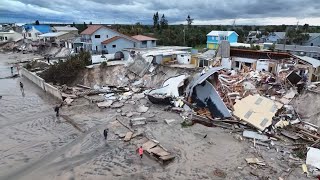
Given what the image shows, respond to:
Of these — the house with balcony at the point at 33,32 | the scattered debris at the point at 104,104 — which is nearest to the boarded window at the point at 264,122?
the scattered debris at the point at 104,104

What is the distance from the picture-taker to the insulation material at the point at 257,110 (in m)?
18.2

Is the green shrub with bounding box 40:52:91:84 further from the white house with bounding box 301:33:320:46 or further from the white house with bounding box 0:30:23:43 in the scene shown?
the white house with bounding box 0:30:23:43

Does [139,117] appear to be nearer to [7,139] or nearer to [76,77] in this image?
[7,139]

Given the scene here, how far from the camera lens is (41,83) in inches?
1235

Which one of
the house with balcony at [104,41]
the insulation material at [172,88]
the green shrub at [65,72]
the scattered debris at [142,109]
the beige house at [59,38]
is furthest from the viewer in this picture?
the beige house at [59,38]

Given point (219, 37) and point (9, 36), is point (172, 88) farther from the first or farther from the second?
point (9, 36)

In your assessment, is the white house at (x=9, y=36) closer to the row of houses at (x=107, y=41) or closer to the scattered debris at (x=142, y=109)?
the row of houses at (x=107, y=41)

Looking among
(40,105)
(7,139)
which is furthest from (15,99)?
(7,139)

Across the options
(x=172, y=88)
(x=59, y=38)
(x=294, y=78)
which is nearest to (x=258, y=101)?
(x=294, y=78)

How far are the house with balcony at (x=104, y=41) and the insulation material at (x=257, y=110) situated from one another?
82.6 feet

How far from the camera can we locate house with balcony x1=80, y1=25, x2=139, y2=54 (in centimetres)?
4053

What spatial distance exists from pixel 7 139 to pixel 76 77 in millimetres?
15023

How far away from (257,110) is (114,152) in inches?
426

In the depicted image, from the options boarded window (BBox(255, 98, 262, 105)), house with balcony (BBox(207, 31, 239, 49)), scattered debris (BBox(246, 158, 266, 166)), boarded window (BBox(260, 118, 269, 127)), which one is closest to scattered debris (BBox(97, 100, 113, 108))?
boarded window (BBox(255, 98, 262, 105))
